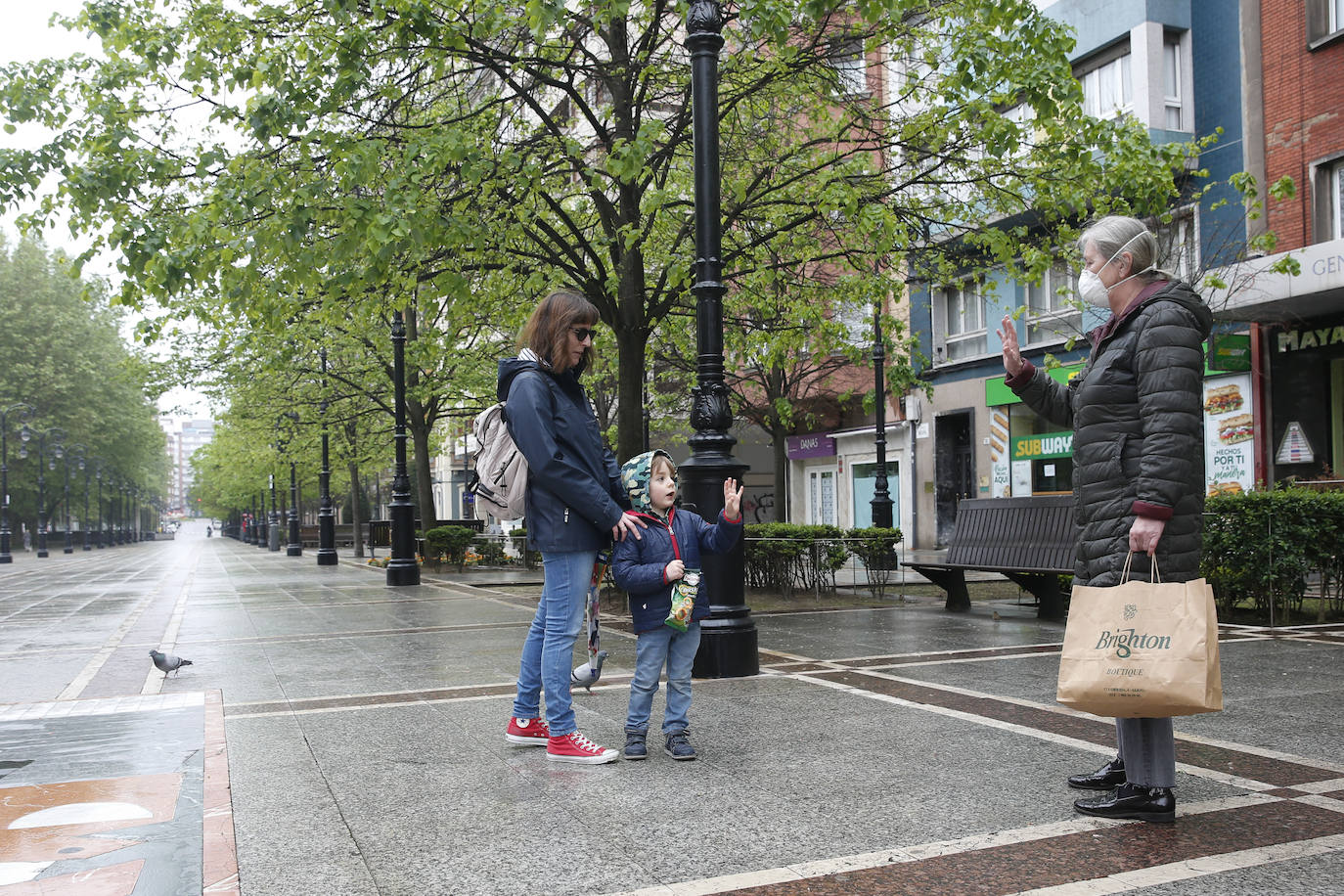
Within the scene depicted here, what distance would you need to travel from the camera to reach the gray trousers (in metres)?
3.79

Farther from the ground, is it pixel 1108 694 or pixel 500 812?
pixel 1108 694

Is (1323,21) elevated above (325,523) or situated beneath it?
elevated above

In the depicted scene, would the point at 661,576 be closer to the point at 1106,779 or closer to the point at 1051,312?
the point at 1106,779

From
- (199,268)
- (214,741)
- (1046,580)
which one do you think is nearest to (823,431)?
(1046,580)

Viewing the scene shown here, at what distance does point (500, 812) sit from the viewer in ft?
13.3

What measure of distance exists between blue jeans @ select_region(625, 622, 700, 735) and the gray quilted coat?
1820 millimetres

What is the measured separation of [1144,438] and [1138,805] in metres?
1.27

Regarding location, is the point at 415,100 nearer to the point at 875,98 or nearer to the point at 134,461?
the point at 875,98

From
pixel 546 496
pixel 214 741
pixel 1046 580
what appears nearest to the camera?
pixel 546 496

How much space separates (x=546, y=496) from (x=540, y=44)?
7.39 meters

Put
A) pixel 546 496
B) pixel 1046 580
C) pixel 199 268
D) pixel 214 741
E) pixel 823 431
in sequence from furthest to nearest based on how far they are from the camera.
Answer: pixel 823 431 → pixel 1046 580 → pixel 199 268 → pixel 214 741 → pixel 546 496

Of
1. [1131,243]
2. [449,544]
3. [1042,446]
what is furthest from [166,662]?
[1042,446]

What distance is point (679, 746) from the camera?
4.86m

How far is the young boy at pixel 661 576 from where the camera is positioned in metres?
4.78
